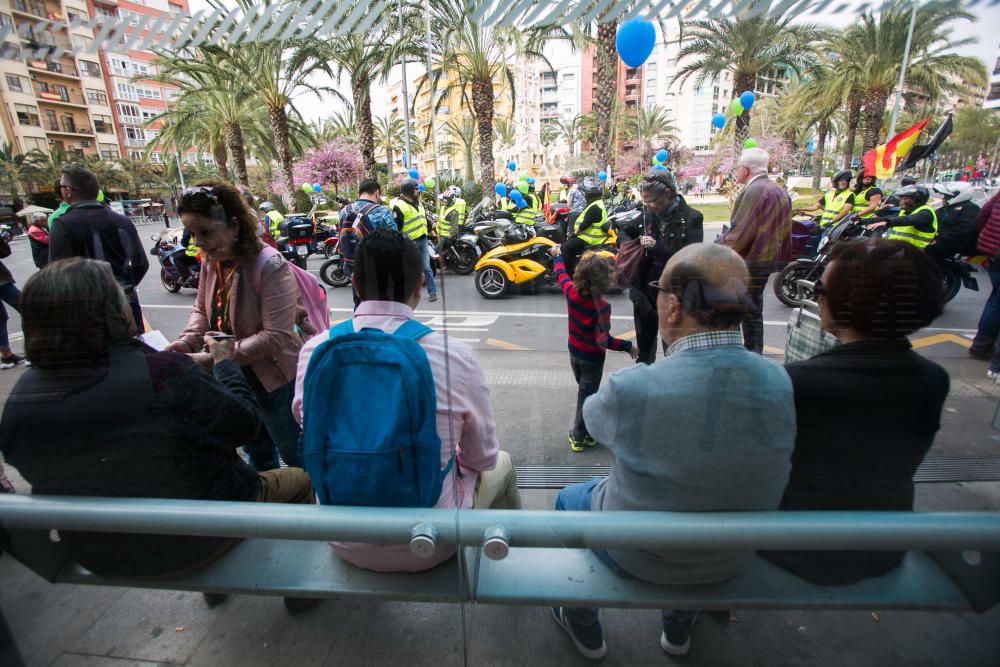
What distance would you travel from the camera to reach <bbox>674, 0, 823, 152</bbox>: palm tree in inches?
45.0

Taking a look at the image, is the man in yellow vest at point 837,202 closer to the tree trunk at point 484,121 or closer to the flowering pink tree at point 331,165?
the tree trunk at point 484,121

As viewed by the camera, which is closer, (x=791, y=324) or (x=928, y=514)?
(x=928, y=514)

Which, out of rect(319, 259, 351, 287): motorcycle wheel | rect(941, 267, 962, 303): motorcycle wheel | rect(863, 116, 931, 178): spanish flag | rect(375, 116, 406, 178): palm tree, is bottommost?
rect(319, 259, 351, 287): motorcycle wheel

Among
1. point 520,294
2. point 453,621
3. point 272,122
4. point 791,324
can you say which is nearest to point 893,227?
point 791,324

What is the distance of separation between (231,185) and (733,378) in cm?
195

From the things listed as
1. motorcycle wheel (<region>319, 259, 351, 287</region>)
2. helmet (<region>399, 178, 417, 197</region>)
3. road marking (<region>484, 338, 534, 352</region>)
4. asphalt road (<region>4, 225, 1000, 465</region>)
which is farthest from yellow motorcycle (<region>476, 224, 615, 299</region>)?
helmet (<region>399, 178, 417, 197</region>)

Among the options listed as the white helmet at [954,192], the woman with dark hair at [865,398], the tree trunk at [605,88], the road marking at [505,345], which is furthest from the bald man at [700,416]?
the road marking at [505,345]

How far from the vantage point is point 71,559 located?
1466mm

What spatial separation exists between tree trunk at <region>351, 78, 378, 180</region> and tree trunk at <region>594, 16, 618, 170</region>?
2.32 ft

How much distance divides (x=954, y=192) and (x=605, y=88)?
4.06ft

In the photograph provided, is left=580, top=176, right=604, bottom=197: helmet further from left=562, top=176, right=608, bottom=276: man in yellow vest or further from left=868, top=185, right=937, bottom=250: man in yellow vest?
left=868, top=185, right=937, bottom=250: man in yellow vest

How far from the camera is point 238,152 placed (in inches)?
73.5

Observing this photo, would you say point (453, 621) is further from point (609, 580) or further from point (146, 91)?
point (146, 91)

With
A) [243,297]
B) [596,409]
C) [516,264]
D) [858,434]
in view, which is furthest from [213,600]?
[516,264]
